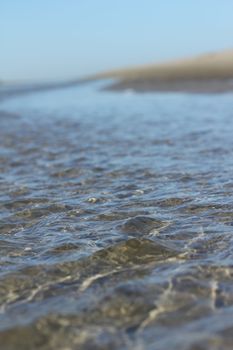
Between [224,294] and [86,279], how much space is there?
1122mm

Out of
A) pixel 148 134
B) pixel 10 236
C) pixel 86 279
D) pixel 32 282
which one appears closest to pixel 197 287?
pixel 86 279

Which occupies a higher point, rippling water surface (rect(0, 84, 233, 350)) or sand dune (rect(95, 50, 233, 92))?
sand dune (rect(95, 50, 233, 92))

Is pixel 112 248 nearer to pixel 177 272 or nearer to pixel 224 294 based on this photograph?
pixel 177 272

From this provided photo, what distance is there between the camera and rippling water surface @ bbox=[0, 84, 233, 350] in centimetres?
377

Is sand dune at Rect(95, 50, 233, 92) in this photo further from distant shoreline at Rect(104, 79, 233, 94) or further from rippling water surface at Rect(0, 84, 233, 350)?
rippling water surface at Rect(0, 84, 233, 350)

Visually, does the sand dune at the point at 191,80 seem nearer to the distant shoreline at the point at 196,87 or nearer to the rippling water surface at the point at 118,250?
the distant shoreline at the point at 196,87

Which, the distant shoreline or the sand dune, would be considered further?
the sand dune

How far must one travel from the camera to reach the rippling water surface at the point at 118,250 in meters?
3.77

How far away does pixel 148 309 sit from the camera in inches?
159

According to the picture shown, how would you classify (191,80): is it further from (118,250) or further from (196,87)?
(118,250)

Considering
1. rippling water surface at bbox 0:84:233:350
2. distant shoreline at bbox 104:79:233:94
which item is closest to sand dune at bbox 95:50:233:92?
distant shoreline at bbox 104:79:233:94

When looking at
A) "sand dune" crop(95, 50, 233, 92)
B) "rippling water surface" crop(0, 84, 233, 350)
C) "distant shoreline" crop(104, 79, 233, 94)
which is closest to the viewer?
"rippling water surface" crop(0, 84, 233, 350)

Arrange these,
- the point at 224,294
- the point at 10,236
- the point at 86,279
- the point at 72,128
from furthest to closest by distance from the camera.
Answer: the point at 72,128, the point at 10,236, the point at 86,279, the point at 224,294

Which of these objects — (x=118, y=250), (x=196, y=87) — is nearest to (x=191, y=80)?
(x=196, y=87)
